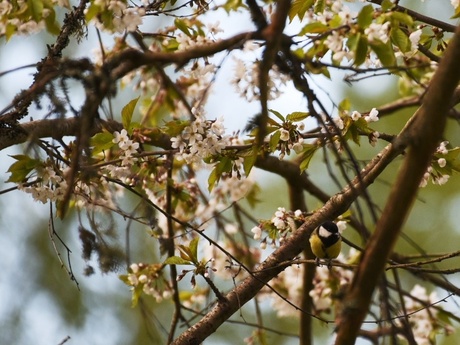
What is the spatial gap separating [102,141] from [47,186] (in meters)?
0.20

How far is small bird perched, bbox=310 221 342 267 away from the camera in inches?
101

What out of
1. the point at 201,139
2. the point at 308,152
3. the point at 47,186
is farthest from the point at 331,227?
the point at 47,186

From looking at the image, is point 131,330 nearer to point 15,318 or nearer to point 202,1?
point 15,318

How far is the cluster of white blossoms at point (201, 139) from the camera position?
7.20 ft

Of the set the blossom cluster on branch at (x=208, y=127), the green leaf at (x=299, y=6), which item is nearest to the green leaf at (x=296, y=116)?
the blossom cluster on branch at (x=208, y=127)

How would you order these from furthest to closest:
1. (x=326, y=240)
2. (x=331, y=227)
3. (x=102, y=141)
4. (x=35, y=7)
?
(x=326, y=240), (x=331, y=227), (x=102, y=141), (x=35, y=7)

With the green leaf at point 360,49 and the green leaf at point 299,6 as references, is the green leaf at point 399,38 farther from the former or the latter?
the green leaf at point 299,6

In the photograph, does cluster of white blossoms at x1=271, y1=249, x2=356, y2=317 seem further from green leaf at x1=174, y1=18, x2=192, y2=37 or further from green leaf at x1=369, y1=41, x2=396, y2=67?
green leaf at x1=369, y1=41, x2=396, y2=67

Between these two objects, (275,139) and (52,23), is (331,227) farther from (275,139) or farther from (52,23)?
(52,23)

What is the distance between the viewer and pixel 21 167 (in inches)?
84.1

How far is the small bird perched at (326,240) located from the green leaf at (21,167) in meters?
0.95

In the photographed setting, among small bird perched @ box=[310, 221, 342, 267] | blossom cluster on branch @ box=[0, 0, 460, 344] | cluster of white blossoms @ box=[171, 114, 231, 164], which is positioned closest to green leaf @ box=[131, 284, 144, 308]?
blossom cluster on branch @ box=[0, 0, 460, 344]

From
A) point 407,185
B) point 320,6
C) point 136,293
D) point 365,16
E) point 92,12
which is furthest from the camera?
point 136,293

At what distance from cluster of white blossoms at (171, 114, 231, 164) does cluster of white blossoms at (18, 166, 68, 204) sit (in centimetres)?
34
